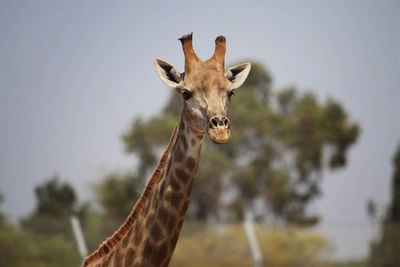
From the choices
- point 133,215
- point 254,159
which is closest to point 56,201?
point 254,159

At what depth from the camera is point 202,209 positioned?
32.6 meters

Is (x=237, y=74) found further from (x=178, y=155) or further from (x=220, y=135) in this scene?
(x=220, y=135)

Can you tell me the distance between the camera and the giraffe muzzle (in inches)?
137

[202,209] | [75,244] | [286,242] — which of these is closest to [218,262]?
[286,242]

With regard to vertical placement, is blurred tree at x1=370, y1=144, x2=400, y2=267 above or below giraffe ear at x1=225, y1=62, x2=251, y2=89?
above

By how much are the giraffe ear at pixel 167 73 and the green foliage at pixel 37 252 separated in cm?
676

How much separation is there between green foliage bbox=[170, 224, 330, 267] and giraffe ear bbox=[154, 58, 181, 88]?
780 centimetres

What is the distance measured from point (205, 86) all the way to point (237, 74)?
728 mm

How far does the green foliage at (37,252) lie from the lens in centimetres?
1038

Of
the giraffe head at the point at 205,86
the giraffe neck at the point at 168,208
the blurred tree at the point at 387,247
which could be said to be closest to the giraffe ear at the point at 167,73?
the giraffe head at the point at 205,86

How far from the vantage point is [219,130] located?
351 centimetres

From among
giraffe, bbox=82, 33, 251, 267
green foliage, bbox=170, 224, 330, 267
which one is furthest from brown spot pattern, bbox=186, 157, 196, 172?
green foliage, bbox=170, 224, 330, 267

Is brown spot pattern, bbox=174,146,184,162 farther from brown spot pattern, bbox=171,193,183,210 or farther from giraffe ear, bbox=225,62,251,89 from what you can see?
giraffe ear, bbox=225,62,251,89

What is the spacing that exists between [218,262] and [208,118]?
8932 millimetres
